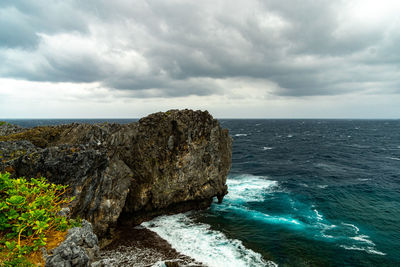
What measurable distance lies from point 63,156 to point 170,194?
16.5m

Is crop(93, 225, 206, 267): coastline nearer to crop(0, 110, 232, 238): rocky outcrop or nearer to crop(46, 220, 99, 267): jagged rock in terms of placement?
crop(0, 110, 232, 238): rocky outcrop

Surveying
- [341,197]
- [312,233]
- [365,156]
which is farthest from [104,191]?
[365,156]

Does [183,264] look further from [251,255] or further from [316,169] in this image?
[316,169]

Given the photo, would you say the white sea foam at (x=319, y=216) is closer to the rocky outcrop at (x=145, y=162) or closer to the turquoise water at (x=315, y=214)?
the turquoise water at (x=315, y=214)

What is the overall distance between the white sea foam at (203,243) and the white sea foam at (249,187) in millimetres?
12349

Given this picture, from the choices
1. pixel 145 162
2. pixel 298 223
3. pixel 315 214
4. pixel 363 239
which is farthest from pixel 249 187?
→ pixel 145 162

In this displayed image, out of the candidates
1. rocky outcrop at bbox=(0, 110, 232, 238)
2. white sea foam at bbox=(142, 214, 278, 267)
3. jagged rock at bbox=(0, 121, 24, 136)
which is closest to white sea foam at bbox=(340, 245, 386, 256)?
white sea foam at bbox=(142, 214, 278, 267)

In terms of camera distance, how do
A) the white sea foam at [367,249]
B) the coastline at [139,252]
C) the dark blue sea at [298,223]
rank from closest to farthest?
the coastline at [139,252] → the dark blue sea at [298,223] → the white sea foam at [367,249]

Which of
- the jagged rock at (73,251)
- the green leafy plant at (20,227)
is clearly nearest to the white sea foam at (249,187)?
the jagged rock at (73,251)

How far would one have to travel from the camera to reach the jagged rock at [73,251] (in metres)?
7.72

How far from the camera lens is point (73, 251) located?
818 cm

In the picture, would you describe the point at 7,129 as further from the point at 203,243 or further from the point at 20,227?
the point at 20,227

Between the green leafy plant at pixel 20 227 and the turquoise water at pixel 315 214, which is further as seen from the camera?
the turquoise water at pixel 315 214

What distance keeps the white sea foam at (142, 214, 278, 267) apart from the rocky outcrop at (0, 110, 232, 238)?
3421 millimetres
